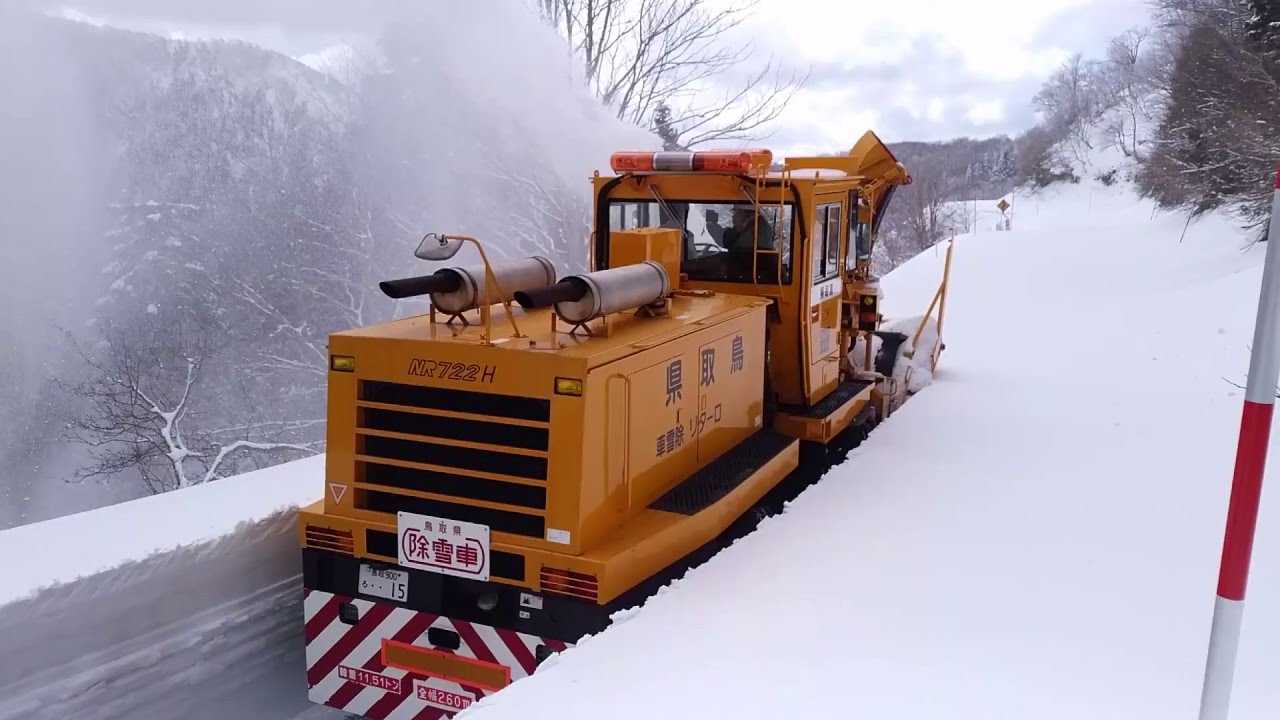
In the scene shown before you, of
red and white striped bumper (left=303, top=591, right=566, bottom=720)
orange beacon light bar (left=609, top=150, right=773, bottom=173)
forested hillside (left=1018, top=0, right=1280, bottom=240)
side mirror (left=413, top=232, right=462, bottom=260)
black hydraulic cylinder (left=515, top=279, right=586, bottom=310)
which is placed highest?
forested hillside (left=1018, top=0, right=1280, bottom=240)

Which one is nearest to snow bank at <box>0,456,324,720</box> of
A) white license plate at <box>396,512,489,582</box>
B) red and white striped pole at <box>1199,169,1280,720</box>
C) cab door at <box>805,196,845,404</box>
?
white license plate at <box>396,512,489,582</box>

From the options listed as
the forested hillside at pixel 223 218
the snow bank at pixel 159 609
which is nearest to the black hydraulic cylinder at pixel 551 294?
the snow bank at pixel 159 609

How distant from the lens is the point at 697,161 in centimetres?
611

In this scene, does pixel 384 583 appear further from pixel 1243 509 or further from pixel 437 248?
pixel 1243 509

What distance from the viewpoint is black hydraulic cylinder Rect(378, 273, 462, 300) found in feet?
15.0

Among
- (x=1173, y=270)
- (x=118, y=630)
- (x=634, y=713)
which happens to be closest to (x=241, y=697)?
(x=118, y=630)

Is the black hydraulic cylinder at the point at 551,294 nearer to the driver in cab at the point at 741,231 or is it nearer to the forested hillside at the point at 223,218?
the driver in cab at the point at 741,231

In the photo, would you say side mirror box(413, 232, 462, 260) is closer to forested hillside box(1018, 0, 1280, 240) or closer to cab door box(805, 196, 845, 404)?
cab door box(805, 196, 845, 404)

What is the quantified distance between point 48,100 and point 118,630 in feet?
59.5

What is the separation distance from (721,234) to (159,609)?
408 cm

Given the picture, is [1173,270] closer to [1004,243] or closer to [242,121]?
[1004,243]

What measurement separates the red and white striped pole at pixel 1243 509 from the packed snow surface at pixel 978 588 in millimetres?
957

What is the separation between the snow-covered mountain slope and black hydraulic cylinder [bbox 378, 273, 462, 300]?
150 cm

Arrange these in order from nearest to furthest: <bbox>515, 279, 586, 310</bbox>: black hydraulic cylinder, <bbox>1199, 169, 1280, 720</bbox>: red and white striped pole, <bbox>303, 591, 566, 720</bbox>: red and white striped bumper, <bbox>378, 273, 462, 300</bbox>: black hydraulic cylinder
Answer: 1. <bbox>1199, 169, 1280, 720</bbox>: red and white striped pole
2. <bbox>515, 279, 586, 310</bbox>: black hydraulic cylinder
3. <bbox>303, 591, 566, 720</bbox>: red and white striped bumper
4. <bbox>378, 273, 462, 300</bbox>: black hydraulic cylinder
